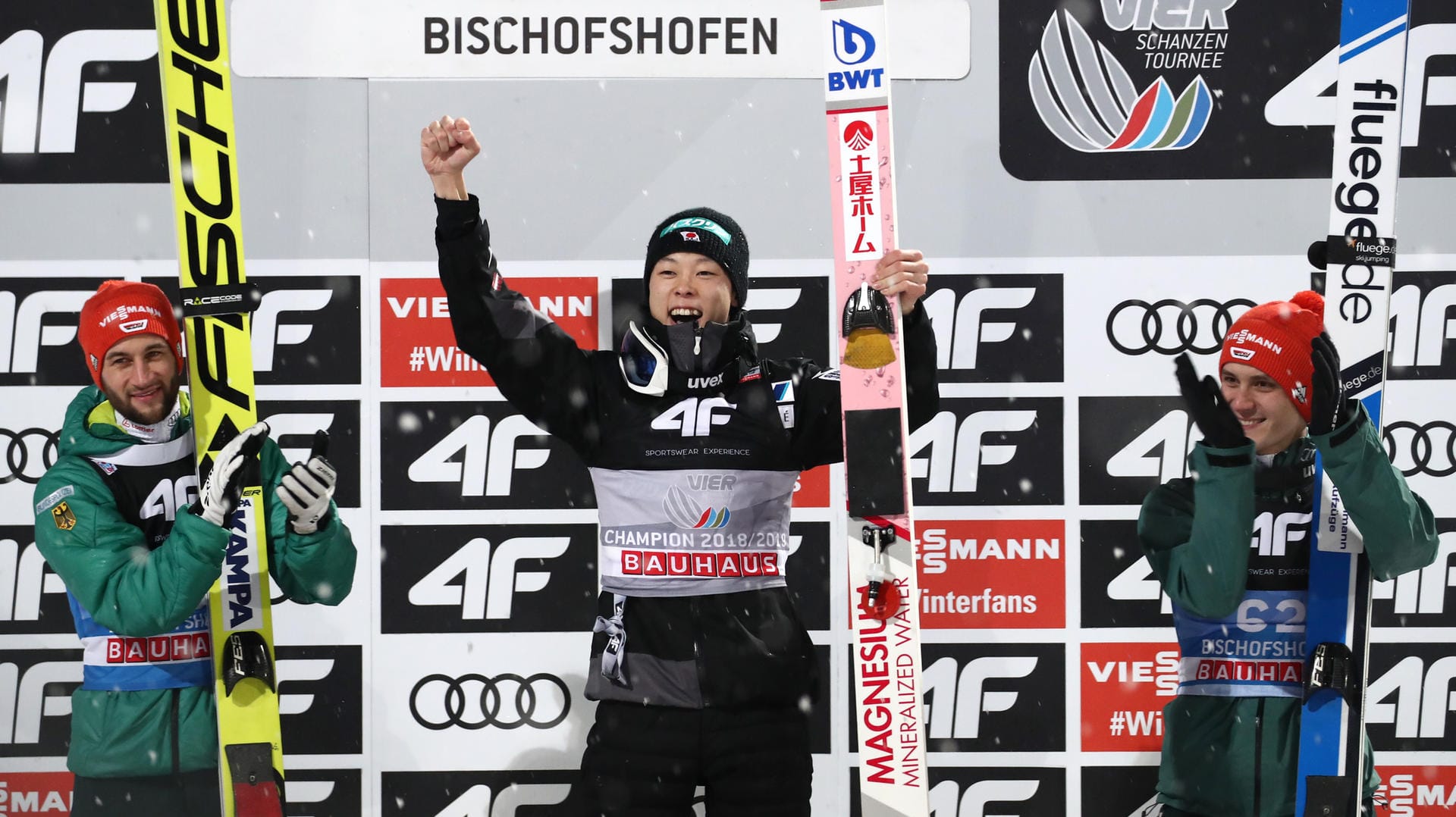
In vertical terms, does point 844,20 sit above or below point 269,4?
below

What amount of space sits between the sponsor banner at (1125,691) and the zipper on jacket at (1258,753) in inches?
32.0

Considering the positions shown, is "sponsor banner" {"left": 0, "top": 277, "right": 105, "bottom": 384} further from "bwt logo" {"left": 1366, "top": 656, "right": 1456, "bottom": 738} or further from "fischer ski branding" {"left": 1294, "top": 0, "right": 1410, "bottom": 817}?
"bwt logo" {"left": 1366, "top": 656, "right": 1456, "bottom": 738}

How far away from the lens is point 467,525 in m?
3.26

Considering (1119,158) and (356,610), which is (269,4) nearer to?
(356,610)

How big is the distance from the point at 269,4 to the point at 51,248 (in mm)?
901

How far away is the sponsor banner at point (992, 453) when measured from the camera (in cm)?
327

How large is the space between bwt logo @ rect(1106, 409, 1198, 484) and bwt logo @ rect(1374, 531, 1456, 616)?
649mm

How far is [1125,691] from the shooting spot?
3295 mm

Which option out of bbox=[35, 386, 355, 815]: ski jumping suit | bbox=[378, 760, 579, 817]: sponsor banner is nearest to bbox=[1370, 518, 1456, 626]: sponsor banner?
bbox=[378, 760, 579, 817]: sponsor banner

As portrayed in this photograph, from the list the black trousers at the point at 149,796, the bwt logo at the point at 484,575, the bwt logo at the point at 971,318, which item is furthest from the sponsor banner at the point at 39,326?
the bwt logo at the point at 971,318

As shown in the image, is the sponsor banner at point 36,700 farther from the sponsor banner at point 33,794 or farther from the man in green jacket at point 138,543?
the man in green jacket at point 138,543

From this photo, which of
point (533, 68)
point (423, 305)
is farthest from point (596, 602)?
point (533, 68)

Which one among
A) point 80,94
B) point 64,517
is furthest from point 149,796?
point 80,94

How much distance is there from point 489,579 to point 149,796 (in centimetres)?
101
